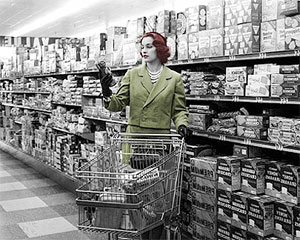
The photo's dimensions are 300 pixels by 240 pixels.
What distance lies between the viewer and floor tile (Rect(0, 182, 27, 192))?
21.2 feet

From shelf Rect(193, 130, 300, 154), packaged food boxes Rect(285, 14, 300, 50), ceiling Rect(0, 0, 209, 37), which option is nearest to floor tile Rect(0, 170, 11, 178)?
ceiling Rect(0, 0, 209, 37)

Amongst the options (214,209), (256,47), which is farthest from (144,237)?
(256,47)

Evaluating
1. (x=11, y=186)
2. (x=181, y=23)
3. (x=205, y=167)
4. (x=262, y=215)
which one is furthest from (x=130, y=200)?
(x=11, y=186)

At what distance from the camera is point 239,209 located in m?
3.47

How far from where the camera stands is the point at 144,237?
11.8ft

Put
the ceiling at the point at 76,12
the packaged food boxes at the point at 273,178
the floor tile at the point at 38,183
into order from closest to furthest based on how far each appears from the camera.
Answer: the packaged food boxes at the point at 273,178, the floor tile at the point at 38,183, the ceiling at the point at 76,12

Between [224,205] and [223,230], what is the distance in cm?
21

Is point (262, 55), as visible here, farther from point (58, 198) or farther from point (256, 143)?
point (58, 198)

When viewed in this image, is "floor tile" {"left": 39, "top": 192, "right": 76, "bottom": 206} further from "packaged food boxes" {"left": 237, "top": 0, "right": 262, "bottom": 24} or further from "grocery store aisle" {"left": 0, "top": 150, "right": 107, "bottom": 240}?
"packaged food boxes" {"left": 237, "top": 0, "right": 262, "bottom": 24}

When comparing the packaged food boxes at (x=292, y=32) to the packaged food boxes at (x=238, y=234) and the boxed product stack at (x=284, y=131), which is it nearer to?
the boxed product stack at (x=284, y=131)

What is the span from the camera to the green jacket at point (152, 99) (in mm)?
3582

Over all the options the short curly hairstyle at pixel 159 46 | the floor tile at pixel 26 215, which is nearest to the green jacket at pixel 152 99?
the short curly hairstyle at pixel 159 46

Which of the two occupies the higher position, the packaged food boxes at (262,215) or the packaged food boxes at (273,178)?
the packaged food boxes at (273,178)

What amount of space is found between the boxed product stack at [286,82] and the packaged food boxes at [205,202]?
3.56ft
